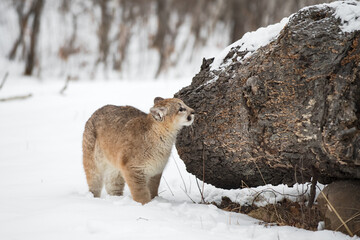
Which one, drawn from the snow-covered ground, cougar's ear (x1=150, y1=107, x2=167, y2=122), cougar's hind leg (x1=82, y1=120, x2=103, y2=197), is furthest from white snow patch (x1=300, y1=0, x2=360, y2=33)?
cougar's hind leg (x1=82, y1=120, x2=103, y2=197)

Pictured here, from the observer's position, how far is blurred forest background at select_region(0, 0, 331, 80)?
1948cm

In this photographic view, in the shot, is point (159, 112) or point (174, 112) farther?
point (159, 112)

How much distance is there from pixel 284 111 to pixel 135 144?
2277 mm

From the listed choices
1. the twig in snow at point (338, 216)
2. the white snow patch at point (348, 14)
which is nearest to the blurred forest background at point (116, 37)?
the white snow patch at point (348, 14)

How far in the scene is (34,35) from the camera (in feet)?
55.0

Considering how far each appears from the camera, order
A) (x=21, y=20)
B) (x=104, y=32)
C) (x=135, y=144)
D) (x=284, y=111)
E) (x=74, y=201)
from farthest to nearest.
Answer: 1. (x=104, y=32)
2. (x=21, y=20)
3. (x=135, y=144)
4. (x=74, y=201)
5. (x=284, y=111)

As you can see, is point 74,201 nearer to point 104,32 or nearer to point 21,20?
point 21,20

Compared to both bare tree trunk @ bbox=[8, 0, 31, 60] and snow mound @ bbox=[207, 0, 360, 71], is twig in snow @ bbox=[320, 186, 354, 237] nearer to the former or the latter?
snow mound @ bbox=[207, 0, 360, 71]

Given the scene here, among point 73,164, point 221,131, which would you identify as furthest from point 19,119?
point 221,131

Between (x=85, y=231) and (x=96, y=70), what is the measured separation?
1744cm

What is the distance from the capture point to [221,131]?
514 cm

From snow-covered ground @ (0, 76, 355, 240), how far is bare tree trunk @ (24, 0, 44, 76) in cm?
573

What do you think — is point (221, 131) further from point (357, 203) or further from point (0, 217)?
point (0, 217)

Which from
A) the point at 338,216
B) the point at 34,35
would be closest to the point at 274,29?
the point at 338,216
